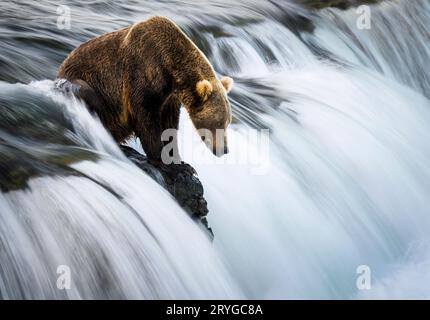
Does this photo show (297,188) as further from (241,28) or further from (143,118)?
(241,28)

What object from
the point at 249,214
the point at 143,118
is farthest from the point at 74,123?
the point at 249,214

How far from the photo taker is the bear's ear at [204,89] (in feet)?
20.6

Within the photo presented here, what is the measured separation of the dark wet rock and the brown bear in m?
0.09

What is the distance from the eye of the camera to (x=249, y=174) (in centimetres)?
739

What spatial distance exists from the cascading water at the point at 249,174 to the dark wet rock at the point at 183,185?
129 millimetres

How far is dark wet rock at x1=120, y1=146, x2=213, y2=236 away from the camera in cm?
620

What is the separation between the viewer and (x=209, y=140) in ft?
21.3

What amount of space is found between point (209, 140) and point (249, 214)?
79 centimetres
